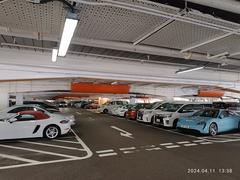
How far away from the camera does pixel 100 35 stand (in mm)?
6805

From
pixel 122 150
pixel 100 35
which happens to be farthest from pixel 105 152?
pixel 100 35

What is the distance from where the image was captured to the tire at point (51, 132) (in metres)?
9.03

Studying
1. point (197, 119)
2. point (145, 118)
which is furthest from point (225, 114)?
point (145, 118)

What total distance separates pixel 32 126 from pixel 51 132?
78cm

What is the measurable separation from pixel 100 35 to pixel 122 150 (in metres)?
3.61

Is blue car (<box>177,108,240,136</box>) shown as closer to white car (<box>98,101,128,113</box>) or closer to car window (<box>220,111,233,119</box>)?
car window (<box>220,111,233,119</box>)

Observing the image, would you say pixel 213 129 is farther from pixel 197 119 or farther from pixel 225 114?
pixel 225 114

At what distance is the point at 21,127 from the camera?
8555 millimetres

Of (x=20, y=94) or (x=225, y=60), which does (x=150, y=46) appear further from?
(x=20, y=94)

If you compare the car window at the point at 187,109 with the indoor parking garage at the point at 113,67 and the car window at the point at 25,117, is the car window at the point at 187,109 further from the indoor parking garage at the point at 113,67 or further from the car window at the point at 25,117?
the car window at the point at 25,117

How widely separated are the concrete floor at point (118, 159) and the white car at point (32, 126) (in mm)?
339

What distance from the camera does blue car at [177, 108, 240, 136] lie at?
981 cm

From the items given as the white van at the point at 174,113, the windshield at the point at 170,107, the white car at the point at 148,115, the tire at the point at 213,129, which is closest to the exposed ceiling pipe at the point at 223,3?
the tire at the point at 213,129

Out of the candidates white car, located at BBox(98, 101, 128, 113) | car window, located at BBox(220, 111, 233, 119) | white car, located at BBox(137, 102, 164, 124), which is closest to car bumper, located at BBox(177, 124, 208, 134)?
car window, located at BBox(220, 111, 233, 119)
